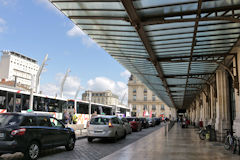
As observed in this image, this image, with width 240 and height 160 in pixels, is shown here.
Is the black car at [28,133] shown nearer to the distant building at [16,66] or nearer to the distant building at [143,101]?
the distant building at [16,66]

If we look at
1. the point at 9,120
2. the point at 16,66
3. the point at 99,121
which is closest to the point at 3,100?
the point at 99,121

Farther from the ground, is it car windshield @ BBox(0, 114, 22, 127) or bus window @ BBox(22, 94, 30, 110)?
bus window @ BBox(22, 94, 30, 110)

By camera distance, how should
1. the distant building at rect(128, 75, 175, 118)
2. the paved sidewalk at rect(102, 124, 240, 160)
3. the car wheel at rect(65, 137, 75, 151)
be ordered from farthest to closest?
the distant building at rect(128, 75, 175, 118) → the car wheel at rect(65, 137, 75, 151) → the paved sidewalk at rect(102, 124, 240, 160)

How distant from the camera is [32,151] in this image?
911cm

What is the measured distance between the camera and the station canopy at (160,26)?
7848 mm

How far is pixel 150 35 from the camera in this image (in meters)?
10.7

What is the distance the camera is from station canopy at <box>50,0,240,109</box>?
785cm

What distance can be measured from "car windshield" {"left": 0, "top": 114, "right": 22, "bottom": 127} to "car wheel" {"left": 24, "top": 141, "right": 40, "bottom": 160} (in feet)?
3.11

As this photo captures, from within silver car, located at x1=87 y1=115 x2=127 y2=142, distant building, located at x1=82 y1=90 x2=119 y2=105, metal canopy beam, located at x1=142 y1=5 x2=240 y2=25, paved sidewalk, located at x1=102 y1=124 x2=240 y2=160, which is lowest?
paved sidewalk, located at x1=102 y1=124 x2=240 y2=160

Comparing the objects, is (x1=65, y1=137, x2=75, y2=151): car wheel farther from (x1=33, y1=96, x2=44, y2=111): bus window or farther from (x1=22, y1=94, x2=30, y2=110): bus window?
(x1=33, y1=96, x2=44, y2=111): bus window

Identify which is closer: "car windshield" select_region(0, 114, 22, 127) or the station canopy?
the station canopy

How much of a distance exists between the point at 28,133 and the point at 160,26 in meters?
6.09

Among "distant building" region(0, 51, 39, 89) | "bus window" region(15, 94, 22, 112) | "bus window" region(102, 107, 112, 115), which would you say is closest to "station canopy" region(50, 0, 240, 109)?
"bus window" region(15, 94, 22, 112)

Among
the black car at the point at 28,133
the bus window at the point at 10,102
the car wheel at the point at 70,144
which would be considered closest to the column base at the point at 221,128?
the car wheel at the point at 70,144
